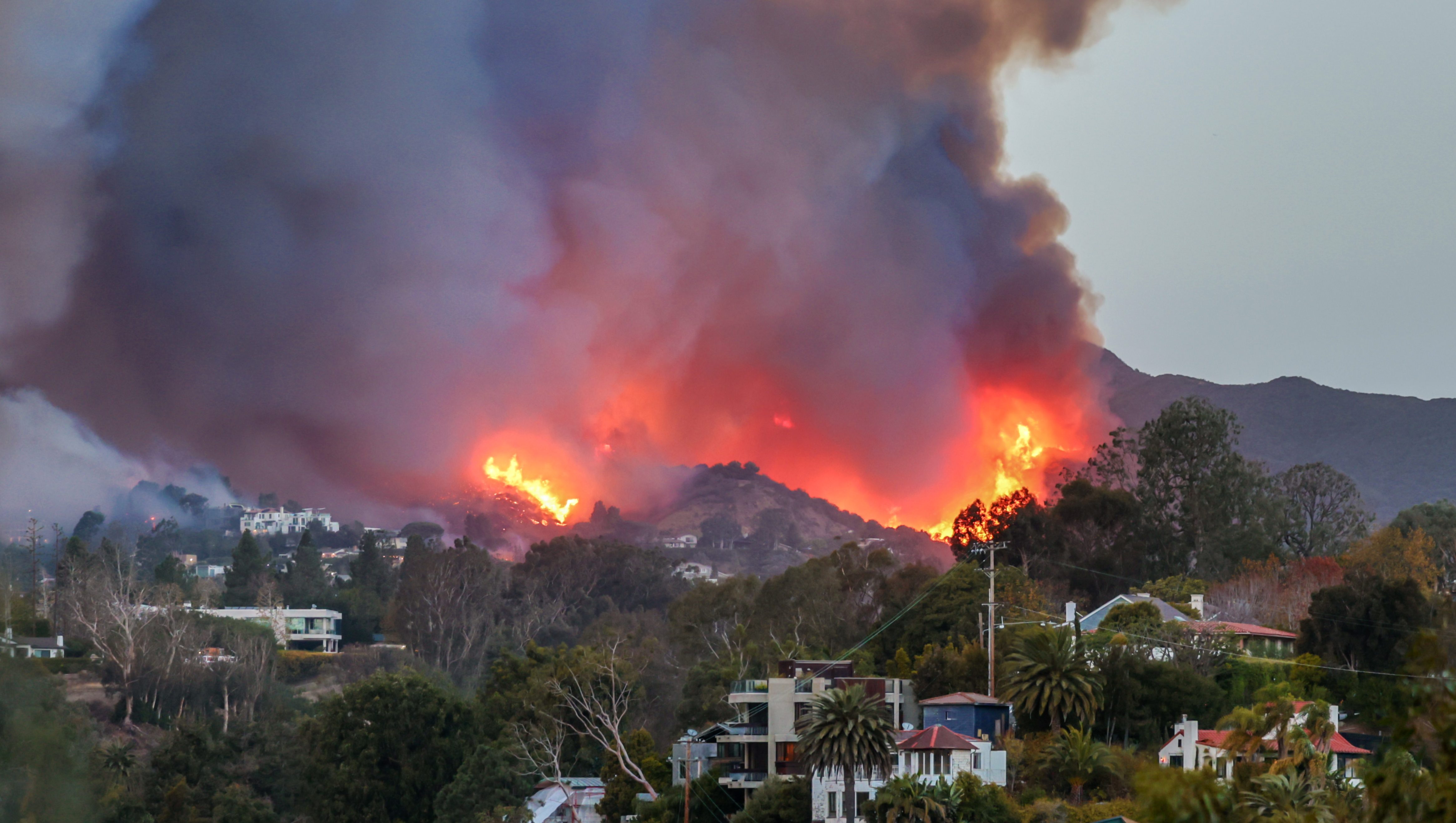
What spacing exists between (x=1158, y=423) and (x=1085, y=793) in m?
57.0

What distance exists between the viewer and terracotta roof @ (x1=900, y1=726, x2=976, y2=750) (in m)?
64.6

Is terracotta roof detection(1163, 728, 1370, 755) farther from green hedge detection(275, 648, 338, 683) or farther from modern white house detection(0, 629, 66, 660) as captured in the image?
green hedge detection(275, 648, 338, 683)

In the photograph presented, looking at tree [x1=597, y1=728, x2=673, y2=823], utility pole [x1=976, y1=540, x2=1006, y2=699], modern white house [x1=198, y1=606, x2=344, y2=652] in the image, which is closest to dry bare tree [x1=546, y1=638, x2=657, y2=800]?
tree [x1=597, y1=728, x2=673, y2=823]

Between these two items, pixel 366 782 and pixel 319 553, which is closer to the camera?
pixel 366 782

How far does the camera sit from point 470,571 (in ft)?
493

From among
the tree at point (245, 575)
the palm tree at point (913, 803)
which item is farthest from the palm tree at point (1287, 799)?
the tree at point (245, 575)

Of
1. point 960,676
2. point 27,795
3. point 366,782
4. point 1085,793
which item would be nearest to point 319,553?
point 366,782

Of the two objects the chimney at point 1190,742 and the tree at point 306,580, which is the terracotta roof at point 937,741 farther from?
the tree at point 306,580

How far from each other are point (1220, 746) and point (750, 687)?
25449 millimetres

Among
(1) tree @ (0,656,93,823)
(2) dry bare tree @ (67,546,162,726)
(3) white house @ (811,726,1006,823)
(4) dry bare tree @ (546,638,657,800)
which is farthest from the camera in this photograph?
(2) dry bare tree @ (67,546,162,726)

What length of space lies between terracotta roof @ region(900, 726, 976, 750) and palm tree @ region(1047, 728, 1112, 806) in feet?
11.7

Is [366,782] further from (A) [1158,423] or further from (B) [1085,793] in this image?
(A) [1158,423]

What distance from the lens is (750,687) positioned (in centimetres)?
7912

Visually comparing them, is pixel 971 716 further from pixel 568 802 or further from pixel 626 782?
pixel 568 802
